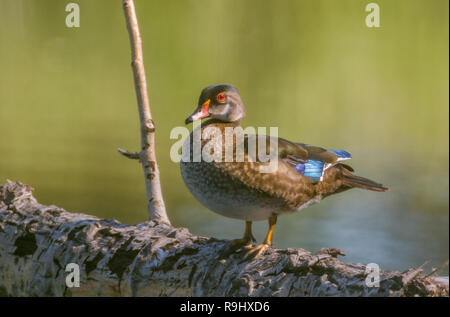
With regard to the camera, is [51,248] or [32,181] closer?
[51,248]

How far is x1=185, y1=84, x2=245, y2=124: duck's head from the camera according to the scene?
1538 millimetres

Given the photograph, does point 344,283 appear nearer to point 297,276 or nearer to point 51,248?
point 297,276

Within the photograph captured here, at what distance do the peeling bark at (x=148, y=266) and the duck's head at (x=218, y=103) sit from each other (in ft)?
1.04

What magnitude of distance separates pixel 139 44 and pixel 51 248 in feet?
1.89

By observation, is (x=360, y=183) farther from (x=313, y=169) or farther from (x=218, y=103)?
(x=218, y=103)

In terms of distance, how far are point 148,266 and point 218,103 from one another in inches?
18.7

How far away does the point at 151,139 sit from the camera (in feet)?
5.28

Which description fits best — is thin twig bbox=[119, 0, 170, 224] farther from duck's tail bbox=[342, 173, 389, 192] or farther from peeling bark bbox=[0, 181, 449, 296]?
duck's tail bbox=[342, 173, 389, 192]

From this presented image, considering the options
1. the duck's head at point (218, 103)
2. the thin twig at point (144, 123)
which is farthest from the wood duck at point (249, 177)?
the thin twig at point (144, 123)

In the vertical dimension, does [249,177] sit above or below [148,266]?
above

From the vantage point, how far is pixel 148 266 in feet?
4.30

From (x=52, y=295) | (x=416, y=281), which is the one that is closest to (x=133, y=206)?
(x=52, y=295)

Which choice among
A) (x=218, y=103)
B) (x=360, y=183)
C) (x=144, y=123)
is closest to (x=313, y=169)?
(x=360, y=183)

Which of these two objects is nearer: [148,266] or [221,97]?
[148,266]
